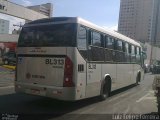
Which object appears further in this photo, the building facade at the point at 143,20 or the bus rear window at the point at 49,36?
the building facade at the point at 143,20

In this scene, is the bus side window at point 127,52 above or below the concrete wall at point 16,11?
below

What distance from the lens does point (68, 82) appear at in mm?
9922

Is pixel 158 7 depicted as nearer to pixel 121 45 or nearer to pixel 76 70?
pixel 121 45

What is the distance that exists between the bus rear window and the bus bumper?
4.53 ft

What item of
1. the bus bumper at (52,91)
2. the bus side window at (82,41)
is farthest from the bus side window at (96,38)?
the bus bumper at (52,91)

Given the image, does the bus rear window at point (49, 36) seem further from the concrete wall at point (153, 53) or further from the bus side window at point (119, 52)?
the concrete wall at point (153, 53)

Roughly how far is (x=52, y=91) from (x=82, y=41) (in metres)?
1.96

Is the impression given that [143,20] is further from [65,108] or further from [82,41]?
[65,108]

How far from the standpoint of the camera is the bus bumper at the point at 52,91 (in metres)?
9.88

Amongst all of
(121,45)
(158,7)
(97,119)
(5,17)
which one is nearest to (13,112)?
(97,119)

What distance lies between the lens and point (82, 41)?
10641mm

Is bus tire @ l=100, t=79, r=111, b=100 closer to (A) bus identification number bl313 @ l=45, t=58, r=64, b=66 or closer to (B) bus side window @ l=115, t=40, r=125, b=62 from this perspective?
(B) bus side window @ l=115, t=40, r=125, b=62

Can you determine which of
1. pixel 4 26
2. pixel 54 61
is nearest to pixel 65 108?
pixel 54 61

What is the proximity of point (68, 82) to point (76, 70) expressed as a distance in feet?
1.54
